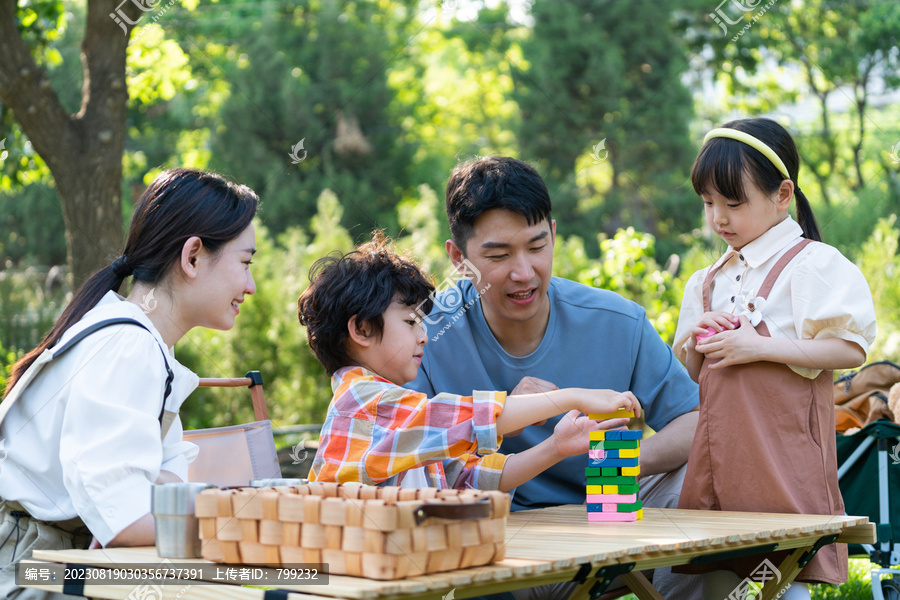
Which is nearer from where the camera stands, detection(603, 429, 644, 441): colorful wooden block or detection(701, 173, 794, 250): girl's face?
detection(603, 429, 644, 441): colorful wooden block

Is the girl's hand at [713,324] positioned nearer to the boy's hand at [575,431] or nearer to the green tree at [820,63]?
the boy's hand at [575,431]

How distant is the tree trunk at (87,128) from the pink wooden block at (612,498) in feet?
11.7

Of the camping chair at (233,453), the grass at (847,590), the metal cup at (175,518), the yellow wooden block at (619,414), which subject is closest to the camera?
the metal cup at (175,518)

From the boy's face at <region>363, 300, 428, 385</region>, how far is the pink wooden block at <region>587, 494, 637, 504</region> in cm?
57

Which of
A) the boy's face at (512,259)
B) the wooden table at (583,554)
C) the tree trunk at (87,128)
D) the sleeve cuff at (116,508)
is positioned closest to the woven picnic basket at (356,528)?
the wooden table at (583,554)

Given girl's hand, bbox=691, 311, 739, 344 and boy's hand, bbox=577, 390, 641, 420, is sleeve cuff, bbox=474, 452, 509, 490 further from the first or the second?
girl's hand, bbox=691, 311, 739, 344

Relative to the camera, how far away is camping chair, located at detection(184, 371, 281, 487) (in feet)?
10.4

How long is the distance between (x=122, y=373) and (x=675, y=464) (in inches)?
66.9

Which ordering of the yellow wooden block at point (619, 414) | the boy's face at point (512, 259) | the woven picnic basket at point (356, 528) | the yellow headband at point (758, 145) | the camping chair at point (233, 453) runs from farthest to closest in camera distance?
the camping chair at point (233, 453)
the boy's face at point (512, 259)
the yellow headband at point (758, 145)
the yellow wooden block at point (619, 414)
the woven picnic basket at point (356, 528)

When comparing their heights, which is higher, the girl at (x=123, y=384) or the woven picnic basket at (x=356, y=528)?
the girl at (x=123, y=384)

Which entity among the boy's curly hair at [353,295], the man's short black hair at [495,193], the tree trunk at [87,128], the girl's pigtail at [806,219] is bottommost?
the boy's curly hair at [353,295]

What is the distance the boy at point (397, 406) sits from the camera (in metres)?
1.95

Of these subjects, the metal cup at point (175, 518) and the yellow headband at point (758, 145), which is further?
the yellow headband at point (758, 145)

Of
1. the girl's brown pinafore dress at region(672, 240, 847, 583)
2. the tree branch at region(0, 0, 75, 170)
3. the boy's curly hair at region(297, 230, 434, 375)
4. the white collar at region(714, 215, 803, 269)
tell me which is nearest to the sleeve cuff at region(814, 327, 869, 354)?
the girl's brown pinafore dress at region(672, 240, 847, 583)
